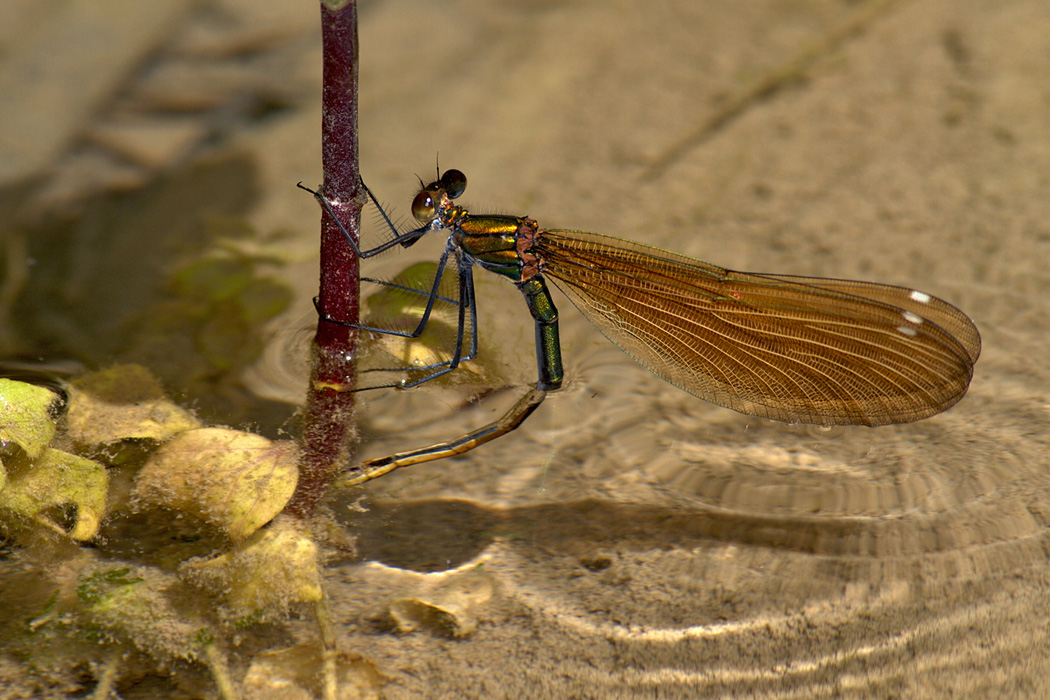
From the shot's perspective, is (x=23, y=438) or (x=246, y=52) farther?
(x=246, y=52)

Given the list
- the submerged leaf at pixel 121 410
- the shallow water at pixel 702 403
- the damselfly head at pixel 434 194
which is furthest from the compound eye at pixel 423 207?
the submerged leaf at pixel 121 410

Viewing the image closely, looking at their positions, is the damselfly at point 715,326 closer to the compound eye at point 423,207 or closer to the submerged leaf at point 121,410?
the compound eye at point 423,207

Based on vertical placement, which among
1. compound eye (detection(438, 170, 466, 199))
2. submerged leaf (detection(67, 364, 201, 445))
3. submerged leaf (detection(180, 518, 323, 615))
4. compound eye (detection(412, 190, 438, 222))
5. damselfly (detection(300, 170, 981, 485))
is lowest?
submerged leaf (detection(180, 518, 323, 615))

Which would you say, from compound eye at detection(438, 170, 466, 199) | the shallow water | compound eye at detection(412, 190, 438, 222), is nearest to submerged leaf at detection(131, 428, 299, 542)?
the shallow water

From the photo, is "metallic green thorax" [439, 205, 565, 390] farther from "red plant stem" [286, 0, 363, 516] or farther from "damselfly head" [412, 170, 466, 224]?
"red plant stem" [286, 0, 363, 516]

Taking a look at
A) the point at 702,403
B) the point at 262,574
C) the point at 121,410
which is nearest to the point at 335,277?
the point at 121,410

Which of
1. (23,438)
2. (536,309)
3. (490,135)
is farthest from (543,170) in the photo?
(23,438)

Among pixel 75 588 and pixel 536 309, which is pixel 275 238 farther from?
pixel 75 588
